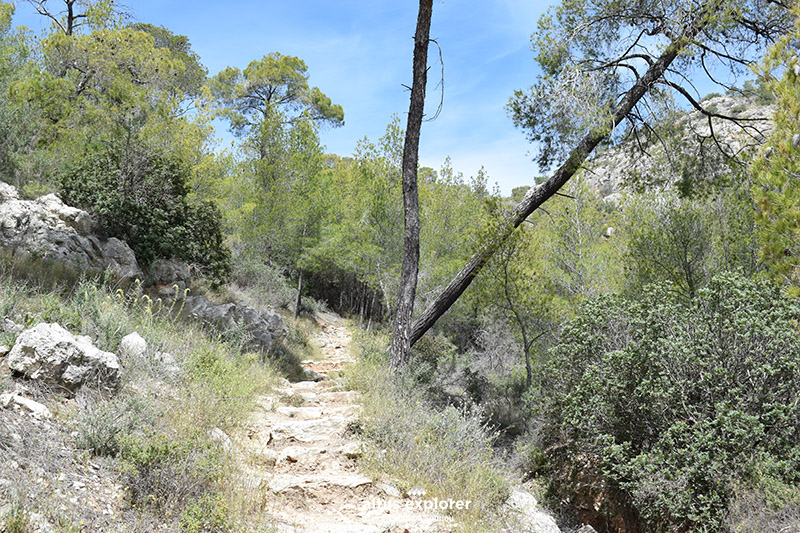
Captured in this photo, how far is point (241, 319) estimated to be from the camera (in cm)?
A: 771

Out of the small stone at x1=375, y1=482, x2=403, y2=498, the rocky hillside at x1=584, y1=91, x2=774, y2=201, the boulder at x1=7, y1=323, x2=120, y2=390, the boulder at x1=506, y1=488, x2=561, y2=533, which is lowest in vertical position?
the boulder at x1=506, y1=488, x2=561, y2=533

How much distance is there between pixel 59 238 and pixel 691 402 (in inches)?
354

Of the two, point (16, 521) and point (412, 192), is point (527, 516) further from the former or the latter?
point (412, 192)

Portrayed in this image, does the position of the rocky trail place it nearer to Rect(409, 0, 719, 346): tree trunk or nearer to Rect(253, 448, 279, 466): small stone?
Rect(253, 448, 279, 466): small stone

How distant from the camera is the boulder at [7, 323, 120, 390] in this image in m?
3.73

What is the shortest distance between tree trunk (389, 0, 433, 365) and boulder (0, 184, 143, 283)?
4225mm

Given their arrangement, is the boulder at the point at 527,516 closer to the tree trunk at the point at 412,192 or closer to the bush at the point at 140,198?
the tree trunk at the point at 412,192

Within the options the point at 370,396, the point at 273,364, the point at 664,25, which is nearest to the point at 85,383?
the point at 370,396

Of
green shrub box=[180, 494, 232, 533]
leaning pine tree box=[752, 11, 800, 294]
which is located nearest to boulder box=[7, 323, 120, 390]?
green shrub box=[180, 494, 232, 533]

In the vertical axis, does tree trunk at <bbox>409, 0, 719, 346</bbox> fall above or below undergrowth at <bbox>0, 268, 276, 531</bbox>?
above

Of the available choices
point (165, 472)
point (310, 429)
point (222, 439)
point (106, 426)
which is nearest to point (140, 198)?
point (310, 429)

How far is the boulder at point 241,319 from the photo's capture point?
8.24 meters

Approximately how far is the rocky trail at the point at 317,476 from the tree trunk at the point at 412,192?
1184mm

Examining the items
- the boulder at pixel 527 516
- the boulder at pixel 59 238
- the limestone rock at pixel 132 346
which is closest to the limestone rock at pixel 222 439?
the limestone rock at pixel 132 346
